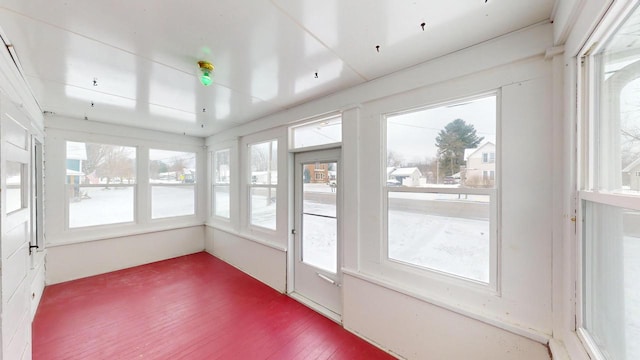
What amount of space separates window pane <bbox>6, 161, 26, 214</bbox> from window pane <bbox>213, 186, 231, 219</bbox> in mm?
2783

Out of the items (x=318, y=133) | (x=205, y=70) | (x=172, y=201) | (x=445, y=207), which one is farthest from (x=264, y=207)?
(x=445, y=207)

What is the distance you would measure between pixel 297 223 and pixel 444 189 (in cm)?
190

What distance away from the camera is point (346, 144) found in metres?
2.38

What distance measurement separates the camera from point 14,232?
1.40 metres

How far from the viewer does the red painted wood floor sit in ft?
6.71

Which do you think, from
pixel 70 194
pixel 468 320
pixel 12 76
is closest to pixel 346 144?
pixel 468 320

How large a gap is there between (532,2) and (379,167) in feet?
4.55

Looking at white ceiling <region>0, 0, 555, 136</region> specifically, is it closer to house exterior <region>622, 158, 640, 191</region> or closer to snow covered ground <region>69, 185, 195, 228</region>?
house exterior <region>622, 158, 640, 191</region>

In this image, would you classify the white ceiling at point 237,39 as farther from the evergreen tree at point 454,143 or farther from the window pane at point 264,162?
the window pane at point 264,162

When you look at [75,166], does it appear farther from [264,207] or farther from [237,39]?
[237,39]

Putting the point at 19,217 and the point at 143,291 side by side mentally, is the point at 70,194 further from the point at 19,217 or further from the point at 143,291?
the point at 19,217

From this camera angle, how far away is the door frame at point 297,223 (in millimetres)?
2588

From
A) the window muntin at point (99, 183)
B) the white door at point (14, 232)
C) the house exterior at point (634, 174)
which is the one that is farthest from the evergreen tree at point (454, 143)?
the window muntin at point (99, 183)

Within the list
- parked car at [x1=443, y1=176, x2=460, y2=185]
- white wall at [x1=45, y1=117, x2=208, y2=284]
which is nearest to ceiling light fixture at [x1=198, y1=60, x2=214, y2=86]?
parked car at [x1=443, y1=176, x2=460, y2=185]
